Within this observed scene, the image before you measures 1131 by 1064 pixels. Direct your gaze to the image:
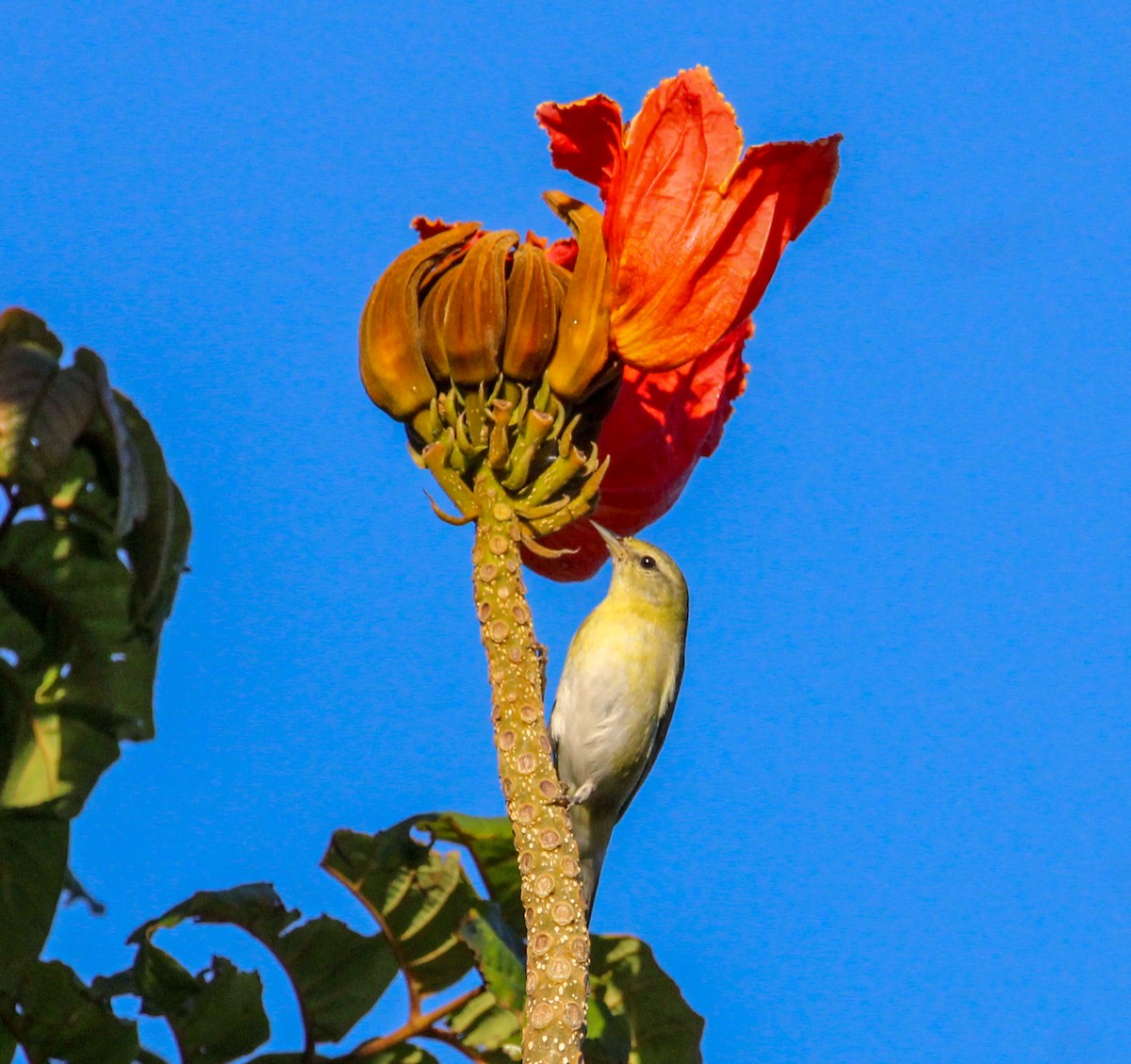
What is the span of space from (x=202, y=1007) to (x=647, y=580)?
3.37 meters

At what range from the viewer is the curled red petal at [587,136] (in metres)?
3.20

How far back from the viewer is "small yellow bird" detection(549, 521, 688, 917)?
571 cm

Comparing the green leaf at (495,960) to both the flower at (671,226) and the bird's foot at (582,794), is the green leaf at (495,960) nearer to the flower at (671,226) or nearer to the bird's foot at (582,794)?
the flower at (671,226)

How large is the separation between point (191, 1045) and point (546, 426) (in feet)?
4.59

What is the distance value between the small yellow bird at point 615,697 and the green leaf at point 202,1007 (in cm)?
236

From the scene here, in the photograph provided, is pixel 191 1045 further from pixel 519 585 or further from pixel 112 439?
pixel 112 439

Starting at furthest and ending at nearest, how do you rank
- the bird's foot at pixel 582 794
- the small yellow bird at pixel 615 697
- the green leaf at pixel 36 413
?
the small yellow bird at pixel 615 697 → the bird's foot at pixel 582 794 → the green leaf at pixel 36 413

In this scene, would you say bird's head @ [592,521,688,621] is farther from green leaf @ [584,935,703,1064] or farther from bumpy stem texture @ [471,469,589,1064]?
bumpy stem texture @ [471,469,589,1064]

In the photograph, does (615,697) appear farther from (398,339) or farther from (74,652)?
(74,652)

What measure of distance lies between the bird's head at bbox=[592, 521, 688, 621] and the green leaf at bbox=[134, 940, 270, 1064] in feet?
10.5

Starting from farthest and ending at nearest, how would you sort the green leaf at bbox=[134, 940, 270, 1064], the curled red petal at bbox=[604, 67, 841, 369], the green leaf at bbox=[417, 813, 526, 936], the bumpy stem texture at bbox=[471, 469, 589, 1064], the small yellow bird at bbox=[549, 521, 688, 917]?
the small yellow bird at bbox=[549, 521, 688, 917], the green leaf at bbox=[417, 813, 526, 936], the green leaf at bbox=[134, 940, 270, 1064], the curled red petal at bbox=[604, 67, 841, 369], the bumpy stem texture at bbox=[471, 469, 589, 1064]

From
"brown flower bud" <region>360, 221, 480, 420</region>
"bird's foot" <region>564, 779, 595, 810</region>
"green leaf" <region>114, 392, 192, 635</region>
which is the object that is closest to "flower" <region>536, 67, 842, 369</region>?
"brown flower bud" <region>360, 221, 480, 420</region>

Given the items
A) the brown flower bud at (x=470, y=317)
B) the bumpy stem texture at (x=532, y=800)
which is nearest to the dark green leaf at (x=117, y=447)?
the bumpy stem texture at (x=532, y=800)

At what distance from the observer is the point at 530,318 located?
287 centimetres
